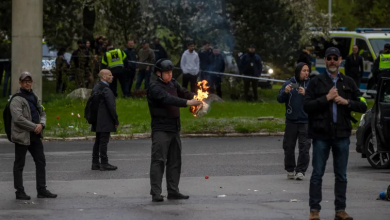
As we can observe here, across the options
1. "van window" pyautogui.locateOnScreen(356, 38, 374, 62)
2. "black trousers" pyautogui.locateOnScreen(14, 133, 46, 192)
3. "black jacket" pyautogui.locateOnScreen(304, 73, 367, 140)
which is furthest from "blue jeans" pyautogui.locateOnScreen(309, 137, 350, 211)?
"van window" pyautogui.locateOnScreen(356, 38, 374, 62)

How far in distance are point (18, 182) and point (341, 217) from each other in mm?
4304

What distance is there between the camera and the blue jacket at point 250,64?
Answer: 29625 millimetres

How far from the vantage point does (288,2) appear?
3250cm

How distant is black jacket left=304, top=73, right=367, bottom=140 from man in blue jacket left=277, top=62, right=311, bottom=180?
3816mm


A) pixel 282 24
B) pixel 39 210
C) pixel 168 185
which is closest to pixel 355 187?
pixel 168 185

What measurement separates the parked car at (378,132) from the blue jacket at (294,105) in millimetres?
1088

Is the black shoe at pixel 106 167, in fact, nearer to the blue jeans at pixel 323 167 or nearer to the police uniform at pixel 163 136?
the police uniform at pixel 163 136

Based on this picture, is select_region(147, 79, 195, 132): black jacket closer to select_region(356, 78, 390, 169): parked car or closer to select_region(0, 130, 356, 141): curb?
select_region(356, 78, 390, 169): parked car

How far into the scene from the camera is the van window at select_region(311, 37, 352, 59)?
3384 cm

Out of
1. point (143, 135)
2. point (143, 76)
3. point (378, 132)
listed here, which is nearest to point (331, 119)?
point (378, 132)

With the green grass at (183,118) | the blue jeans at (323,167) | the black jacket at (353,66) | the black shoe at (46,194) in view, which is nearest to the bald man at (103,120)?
the black shoe at (46,194)

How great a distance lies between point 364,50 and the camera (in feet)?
108

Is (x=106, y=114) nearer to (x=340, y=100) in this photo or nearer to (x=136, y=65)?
(x=340, y=100)

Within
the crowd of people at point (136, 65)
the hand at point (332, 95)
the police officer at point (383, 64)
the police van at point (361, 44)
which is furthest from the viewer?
the police van at point (361, 44)
